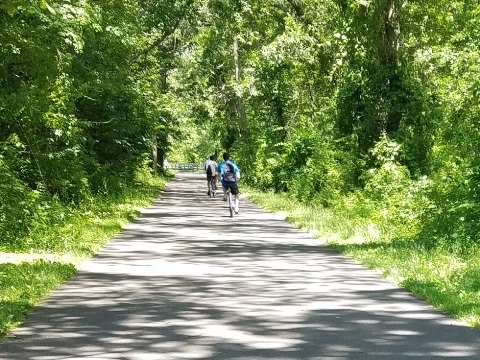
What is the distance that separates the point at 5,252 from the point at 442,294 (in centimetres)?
849

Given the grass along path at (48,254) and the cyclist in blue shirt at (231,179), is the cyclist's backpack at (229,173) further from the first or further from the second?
the grass along path at (48,254)

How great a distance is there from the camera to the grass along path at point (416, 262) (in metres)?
10.4

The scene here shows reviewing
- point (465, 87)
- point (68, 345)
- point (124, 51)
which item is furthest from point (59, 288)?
point (124, 51)

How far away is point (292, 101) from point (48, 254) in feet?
98.8

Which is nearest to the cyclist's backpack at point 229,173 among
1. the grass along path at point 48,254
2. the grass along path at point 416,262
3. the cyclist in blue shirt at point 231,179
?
the cyclist in blue shirt at point 231,179

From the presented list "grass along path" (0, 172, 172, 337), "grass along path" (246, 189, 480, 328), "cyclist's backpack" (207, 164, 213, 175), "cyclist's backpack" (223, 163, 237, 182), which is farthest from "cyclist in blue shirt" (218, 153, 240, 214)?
"cyclist's backpack" (207, 164, 213, 175)

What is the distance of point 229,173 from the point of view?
94.2 feet

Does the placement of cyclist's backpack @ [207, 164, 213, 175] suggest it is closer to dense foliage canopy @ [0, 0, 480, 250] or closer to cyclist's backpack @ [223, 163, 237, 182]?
dense foliage canopy @ [0, 0, 480, 250]

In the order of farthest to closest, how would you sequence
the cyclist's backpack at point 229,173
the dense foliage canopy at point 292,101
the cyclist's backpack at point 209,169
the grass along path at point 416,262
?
the cyclist's backpack at point 209,169 → the cyclist's backpack at point 229,173 → the dense foliage canopy at point 292,101 → the grass along path at point 416,262

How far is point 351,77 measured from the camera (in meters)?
27.7

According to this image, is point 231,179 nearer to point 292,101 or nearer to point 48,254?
point 48,254

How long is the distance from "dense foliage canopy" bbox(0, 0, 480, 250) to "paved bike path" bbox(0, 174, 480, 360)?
11.2 ft

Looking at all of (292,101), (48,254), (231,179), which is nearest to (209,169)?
(292,101)

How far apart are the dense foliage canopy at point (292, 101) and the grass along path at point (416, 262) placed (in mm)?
844
